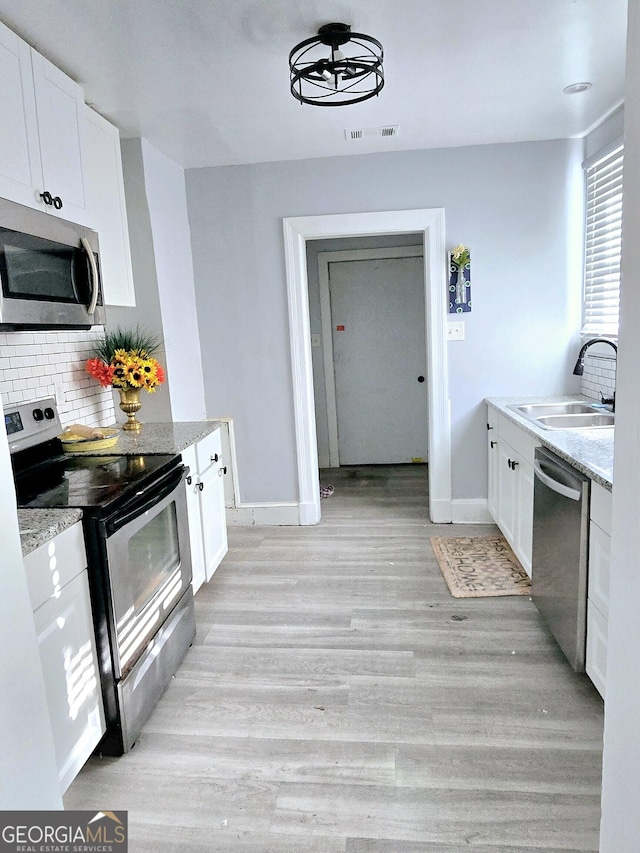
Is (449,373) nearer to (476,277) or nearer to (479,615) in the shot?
(476,277)

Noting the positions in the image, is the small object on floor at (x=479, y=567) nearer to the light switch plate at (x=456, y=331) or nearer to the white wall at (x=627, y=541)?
the light switch plate at (x=456, y=331)

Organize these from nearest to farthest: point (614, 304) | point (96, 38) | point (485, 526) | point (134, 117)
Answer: point (96, 38) < point (134, 117) < point (614, 304) < point (485, 526)

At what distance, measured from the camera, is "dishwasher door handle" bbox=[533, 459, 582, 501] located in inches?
81.0

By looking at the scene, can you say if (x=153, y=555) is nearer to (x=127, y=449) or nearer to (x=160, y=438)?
(x=127, y=449)

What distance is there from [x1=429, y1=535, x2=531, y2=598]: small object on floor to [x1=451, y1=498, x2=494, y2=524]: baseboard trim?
27cm

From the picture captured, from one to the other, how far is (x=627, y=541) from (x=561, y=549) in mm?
1487

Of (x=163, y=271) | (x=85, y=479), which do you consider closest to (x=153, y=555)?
(x=85, y=479)

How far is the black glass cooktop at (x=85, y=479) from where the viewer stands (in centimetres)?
186

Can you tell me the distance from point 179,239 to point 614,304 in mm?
2665

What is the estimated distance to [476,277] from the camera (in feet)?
12.2

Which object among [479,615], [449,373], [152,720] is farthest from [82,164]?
[479,615]

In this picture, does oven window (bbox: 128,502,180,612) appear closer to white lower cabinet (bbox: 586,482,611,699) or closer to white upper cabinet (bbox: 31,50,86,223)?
white upper cabinet (bbox: 31,50,86,223)

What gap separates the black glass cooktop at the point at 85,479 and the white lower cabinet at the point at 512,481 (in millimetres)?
1709

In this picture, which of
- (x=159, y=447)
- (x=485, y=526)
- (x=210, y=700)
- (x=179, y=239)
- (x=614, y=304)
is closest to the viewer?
(x=210, y=700)
